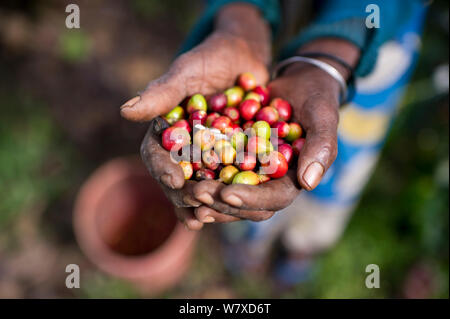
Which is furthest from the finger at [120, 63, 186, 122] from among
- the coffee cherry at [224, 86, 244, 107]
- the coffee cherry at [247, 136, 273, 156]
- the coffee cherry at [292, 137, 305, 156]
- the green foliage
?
the green foliage

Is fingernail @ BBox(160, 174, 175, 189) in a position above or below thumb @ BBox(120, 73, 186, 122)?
below

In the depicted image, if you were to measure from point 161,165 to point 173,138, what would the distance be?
0.22m

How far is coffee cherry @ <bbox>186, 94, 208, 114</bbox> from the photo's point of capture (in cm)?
240

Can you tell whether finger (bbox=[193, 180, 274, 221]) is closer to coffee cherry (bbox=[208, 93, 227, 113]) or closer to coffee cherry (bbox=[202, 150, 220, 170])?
coffee cherry (bbox=[202, 150, 220, 170])

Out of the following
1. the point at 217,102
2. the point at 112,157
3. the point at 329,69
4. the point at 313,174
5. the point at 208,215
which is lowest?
the point at 208,215

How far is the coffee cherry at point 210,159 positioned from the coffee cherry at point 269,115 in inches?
16.4

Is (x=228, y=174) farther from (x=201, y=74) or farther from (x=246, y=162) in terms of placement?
(x=201, y=74)

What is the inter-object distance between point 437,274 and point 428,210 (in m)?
0.78

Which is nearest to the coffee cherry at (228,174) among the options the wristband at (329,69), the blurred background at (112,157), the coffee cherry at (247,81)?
the coffee cherry at (247,81)

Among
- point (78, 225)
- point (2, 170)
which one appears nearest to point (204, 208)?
point (78, 225)

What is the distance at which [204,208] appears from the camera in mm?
1932

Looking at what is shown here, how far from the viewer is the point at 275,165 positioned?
2051 millimetres

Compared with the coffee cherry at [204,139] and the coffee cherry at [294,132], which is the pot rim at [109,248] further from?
the coffee cherry at [294,132]

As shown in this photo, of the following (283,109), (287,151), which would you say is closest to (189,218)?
(287,151)
